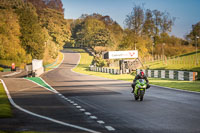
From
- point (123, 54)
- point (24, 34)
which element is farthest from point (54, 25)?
point (123, 54)

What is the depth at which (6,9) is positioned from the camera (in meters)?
90.9

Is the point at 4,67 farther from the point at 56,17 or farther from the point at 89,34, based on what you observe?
the point at 89,34

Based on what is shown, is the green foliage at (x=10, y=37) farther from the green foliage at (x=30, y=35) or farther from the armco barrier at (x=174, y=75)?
the armco barrier at (x=174, y=75)

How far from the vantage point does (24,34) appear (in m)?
94.8

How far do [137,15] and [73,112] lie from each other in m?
104

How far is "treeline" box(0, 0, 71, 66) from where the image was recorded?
278 feet

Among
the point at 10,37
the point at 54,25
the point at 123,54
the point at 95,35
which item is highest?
the point at 54,25

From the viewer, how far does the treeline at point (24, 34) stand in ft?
278

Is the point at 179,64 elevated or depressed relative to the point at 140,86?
elevated

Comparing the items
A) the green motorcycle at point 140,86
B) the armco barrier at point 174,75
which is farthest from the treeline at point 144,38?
the green motorcycle at point 140,86

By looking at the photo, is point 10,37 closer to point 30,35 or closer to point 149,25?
point 30,35

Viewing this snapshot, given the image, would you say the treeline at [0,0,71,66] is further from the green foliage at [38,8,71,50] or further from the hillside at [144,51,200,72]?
the hillside at [144,51,200,72]

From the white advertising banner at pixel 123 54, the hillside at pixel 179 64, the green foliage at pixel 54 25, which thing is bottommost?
the hillside at pixel 179 64

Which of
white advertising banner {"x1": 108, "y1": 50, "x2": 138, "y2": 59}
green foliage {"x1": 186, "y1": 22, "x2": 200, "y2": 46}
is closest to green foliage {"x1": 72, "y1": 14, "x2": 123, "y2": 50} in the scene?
green foliage {"x1": 186, "y1": 22, "x2": 200, "y2": 46}
